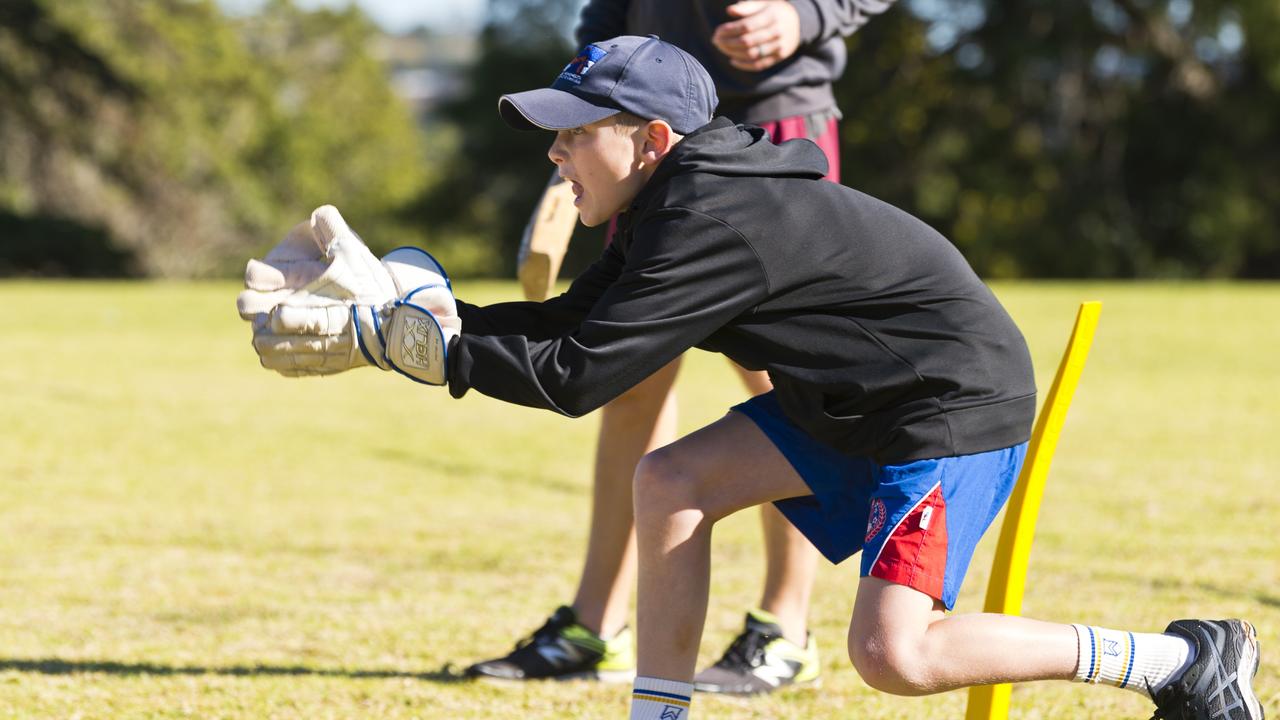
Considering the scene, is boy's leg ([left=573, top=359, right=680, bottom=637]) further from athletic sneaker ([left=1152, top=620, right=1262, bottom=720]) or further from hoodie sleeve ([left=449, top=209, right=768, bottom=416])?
athletic sneaker ([left=1152, top=620, right=1262, bottom=720])

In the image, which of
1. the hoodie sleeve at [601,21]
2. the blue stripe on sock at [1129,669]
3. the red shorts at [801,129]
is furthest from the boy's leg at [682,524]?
the hoodie sleeve at [601,21]

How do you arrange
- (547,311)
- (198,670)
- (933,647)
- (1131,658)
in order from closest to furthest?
(933,647), (1131,658), (547,311), (198,670)

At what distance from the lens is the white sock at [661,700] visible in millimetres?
2723

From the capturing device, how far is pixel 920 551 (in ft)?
8.54

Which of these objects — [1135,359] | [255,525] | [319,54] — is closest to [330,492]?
[255,525]

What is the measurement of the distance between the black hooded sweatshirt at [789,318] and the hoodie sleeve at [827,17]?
3.06 feet

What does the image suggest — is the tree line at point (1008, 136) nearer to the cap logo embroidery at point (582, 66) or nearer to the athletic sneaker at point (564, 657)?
the athletic sneaker at point (564, 657)

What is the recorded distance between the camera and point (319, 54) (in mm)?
58812

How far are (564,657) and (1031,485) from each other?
1343mm

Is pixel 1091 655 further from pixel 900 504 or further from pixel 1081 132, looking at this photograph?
pixel 1081 132

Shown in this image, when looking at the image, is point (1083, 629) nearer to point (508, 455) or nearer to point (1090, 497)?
point (1090, 497)

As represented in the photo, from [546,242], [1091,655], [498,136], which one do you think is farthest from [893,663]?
[498,136]

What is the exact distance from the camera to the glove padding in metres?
2.54

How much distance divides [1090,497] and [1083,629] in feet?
11.9
